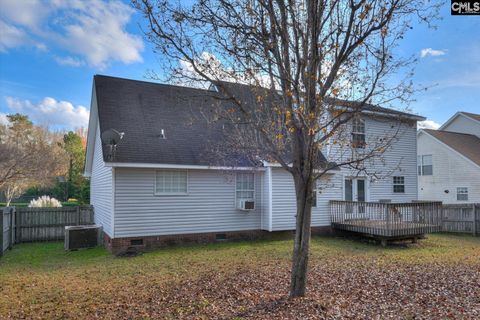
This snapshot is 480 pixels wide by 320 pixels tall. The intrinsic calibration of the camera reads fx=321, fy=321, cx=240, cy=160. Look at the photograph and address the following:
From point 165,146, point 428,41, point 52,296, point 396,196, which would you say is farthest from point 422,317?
point 396,196

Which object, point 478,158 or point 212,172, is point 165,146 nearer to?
point 212,172

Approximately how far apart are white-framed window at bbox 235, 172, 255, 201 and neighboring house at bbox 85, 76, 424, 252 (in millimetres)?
39

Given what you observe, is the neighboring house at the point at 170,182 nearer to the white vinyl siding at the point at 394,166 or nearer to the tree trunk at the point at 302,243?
the white vinyl siding at the point at 394,166

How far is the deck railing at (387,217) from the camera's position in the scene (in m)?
11.6

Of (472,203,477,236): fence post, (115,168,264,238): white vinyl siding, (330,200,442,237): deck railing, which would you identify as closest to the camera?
(115,168,264,238): white vinyl siding

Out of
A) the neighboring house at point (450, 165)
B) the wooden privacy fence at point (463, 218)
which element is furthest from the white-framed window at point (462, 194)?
the wooden privacy fence at point (463, 218)

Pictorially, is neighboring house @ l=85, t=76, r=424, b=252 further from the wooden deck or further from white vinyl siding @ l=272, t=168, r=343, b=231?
the wooden deck

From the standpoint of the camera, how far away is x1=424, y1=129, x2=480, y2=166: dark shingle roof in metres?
21.0

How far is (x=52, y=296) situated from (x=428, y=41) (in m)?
8.94

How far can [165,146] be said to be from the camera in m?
11.6

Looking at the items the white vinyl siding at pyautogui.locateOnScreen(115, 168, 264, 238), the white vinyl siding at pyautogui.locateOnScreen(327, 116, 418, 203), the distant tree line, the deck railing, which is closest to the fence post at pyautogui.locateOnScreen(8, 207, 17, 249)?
the white vinyl siding at pyautogui.locateOnScreen(115, 168, 264, 238)

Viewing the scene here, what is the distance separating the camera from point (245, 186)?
12664 mm
